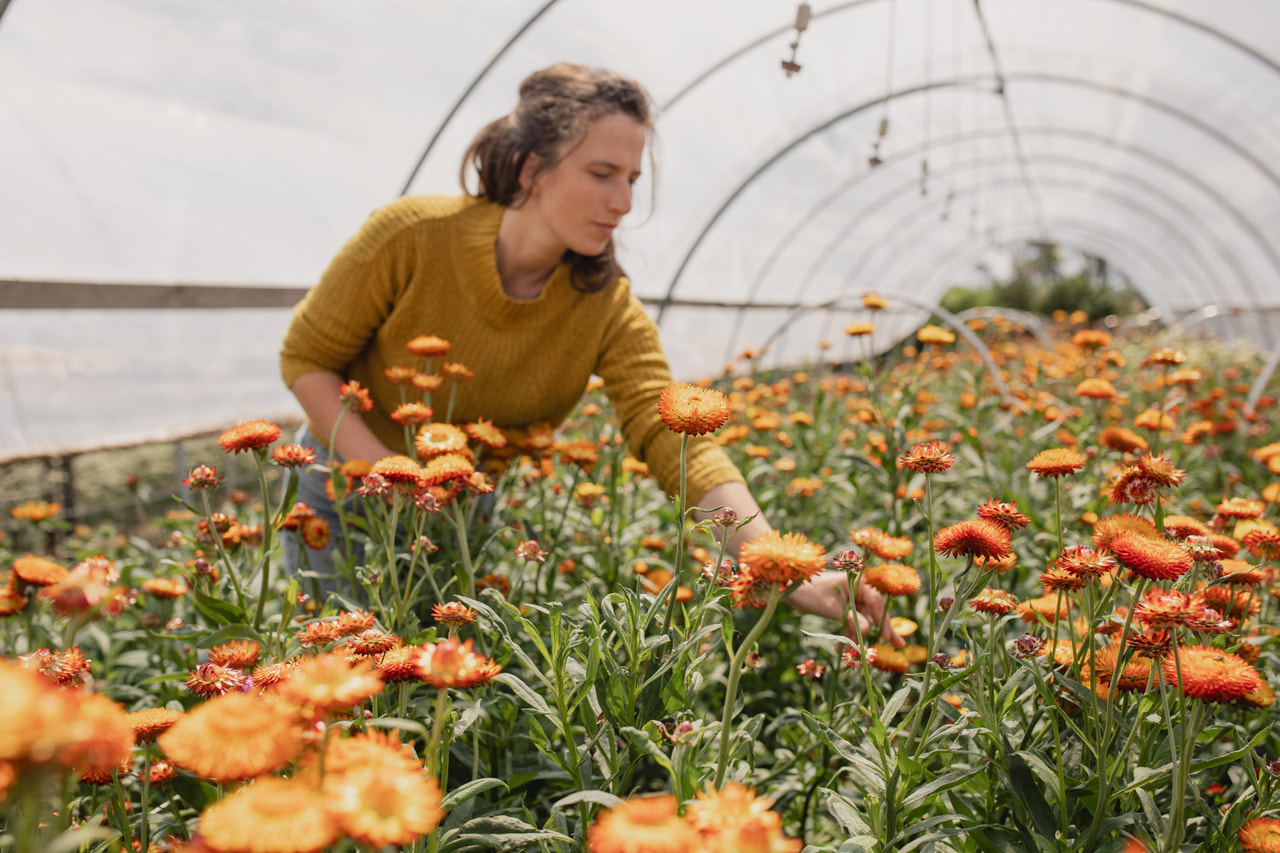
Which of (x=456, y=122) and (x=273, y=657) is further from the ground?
(x=456, y=122)

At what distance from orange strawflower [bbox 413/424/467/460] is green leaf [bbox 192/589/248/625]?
1.34 ft

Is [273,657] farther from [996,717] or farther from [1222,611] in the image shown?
[1222,611]

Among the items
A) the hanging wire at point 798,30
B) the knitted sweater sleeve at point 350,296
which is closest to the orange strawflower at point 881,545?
the knitted sweater sleeve at point 350,296

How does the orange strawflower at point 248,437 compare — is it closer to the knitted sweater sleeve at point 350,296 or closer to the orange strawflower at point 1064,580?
the knitted sweater sleeve at point 350,296

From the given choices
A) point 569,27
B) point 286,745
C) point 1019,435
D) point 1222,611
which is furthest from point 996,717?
point 569,27

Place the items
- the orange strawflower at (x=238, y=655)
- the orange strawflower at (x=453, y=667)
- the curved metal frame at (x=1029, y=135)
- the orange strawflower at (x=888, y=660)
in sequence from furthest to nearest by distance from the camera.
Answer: the curved metal frame at (x=1029, y=135) → the orange strawflower at (x=888, y=660) → the orange strawflower at (x=238, y=655) → the orange strawflower at (x=453, y=667)

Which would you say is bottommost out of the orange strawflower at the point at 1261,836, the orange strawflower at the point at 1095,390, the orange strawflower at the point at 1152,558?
the orange strawflower at the point at 1261,836

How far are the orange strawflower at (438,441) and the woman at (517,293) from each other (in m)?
0.43

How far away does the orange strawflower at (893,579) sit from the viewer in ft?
4.27

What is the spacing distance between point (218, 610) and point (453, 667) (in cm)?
94

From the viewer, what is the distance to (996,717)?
42.5 inches

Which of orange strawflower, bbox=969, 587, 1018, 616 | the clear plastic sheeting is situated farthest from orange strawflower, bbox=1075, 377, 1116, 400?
the clear plastic sheeting

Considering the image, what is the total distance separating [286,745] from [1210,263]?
2080cm

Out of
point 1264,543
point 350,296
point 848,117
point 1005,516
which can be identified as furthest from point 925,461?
point 848,117
